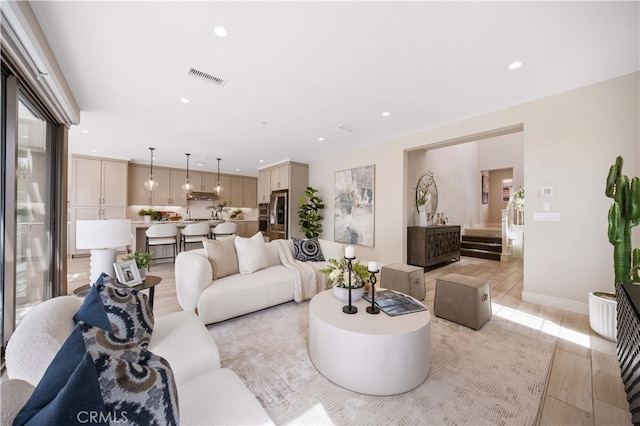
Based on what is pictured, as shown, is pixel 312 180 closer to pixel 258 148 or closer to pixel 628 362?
pixel 258 148

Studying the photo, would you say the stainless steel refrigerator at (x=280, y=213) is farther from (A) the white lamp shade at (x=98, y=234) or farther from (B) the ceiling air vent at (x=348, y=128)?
(A) the white lamp shade at (x=98, y=234)

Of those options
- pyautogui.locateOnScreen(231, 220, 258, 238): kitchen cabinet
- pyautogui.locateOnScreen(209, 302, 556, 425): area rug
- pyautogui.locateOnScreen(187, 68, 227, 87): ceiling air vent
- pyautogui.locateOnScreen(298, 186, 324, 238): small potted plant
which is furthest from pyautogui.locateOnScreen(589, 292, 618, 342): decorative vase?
pyautogui.locateOnScreen(231, 220, 258, 238): kitchen cabinet

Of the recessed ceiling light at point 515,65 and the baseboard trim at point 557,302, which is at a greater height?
the recessed ceiling light at point 515,65

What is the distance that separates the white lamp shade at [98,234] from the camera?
1.97 meters

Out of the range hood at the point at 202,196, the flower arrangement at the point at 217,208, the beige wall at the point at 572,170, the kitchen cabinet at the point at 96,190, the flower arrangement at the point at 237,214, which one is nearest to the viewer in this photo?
the beige wall at the point at 572,170

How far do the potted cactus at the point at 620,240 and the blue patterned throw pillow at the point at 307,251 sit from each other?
297 centimetres

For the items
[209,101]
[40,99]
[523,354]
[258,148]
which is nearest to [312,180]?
[258,148]

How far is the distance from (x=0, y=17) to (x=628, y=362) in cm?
431

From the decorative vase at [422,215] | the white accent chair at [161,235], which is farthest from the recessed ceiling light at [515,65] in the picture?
the white accent chair at [161,235]

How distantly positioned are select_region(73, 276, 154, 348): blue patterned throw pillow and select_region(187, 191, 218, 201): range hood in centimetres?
671

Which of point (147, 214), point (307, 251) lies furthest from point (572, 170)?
point (147, 214)

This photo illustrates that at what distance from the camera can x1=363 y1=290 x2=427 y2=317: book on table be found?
184cm

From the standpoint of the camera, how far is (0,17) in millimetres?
1471

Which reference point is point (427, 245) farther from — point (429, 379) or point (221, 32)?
point (221, 32)
